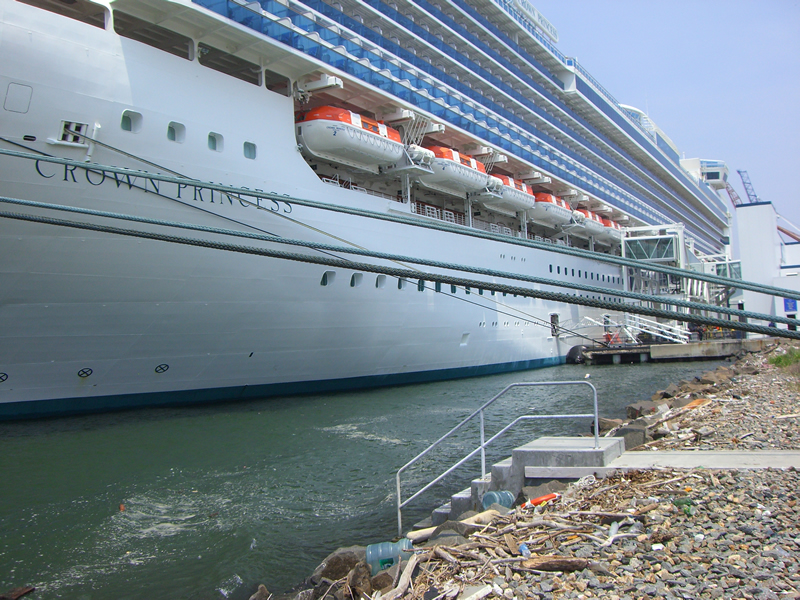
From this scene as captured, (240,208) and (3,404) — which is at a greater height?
(240,208)

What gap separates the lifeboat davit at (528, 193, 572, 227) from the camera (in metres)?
25.2

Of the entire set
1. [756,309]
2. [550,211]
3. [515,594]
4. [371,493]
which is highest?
[550,211]

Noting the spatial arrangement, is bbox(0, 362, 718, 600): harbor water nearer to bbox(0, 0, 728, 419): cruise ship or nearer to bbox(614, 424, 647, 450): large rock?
bbox(0, 0, 728, 419): cruise ship

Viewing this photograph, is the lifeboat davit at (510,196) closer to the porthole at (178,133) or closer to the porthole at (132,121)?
the porthole at (178,133)

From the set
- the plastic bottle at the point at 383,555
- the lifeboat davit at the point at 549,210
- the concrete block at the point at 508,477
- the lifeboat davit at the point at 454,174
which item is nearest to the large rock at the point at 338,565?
the plastic bottle at the point at 383,555

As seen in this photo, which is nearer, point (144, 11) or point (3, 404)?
point (3, 404)

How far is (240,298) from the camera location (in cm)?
1232

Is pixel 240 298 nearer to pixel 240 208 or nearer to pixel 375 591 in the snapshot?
pixel 240 208

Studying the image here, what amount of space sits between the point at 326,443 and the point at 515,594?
23.9 feet

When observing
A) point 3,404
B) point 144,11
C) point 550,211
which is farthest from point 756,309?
point 3,404

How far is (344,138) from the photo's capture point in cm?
1427

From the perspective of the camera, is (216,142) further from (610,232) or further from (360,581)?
(610,232)

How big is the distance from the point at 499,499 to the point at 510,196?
18067 millimetres

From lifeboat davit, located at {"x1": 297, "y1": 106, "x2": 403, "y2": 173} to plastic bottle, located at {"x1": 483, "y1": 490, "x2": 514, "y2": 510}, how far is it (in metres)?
10.8
